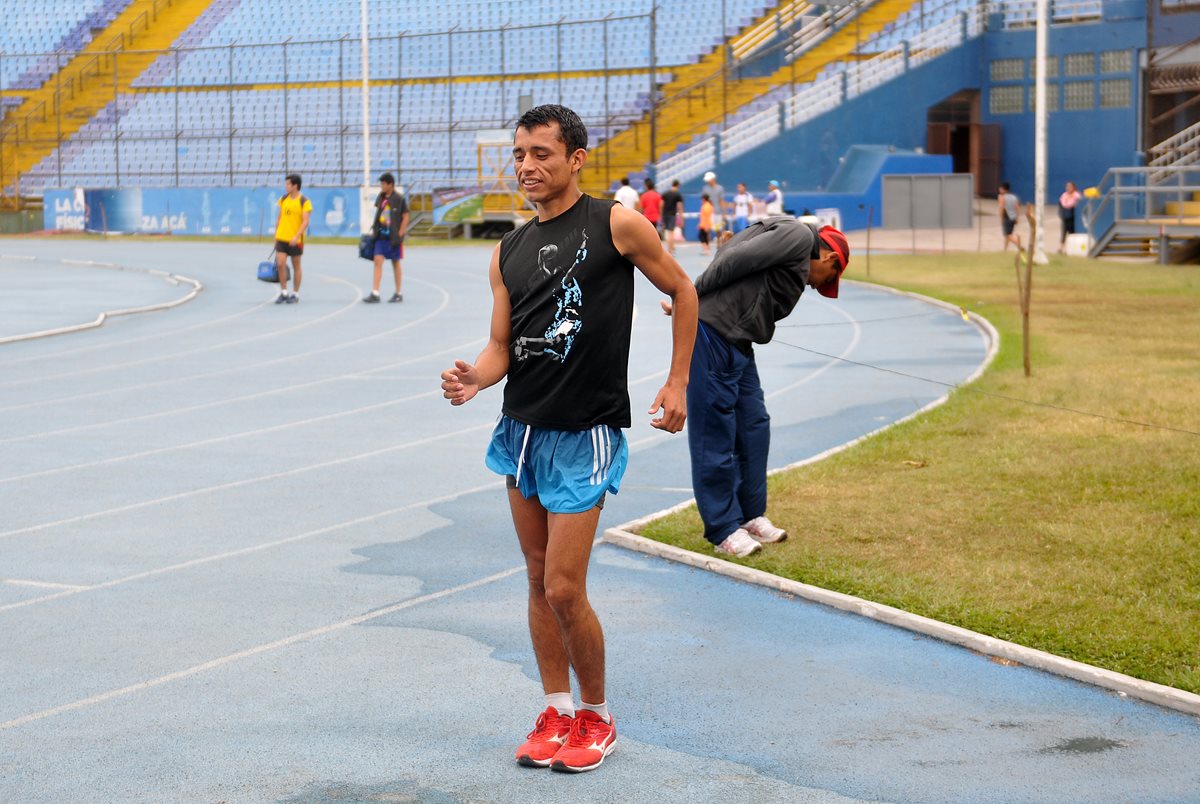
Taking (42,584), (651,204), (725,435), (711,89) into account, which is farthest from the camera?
(711,89)

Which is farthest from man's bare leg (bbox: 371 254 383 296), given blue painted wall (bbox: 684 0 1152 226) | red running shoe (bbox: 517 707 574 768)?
blue painted wall (bbox: 684 0 1152 226)

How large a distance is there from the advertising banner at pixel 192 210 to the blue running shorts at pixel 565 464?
41.8 meters

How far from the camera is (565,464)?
5.06 metres

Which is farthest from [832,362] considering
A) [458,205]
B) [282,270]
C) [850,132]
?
[850,132]

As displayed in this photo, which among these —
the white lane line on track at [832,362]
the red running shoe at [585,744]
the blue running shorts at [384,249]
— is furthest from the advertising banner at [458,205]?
the red running shoe at [585,744]

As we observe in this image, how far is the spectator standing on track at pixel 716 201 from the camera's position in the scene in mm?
36750

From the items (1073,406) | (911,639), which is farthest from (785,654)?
(1073,406)

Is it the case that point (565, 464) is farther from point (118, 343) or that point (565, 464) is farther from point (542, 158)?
point (118, 343)

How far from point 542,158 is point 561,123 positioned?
0.41ft

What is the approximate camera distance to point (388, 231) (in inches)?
923

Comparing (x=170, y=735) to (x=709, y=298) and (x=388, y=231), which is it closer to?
(x=709, y=298)

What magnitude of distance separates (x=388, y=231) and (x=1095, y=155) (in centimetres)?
2921

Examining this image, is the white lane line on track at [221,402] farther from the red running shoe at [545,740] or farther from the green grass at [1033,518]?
the red running shoe at [545,740]

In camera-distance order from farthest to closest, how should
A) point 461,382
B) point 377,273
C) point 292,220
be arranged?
point 377,273
point 292,220
point 461,382
